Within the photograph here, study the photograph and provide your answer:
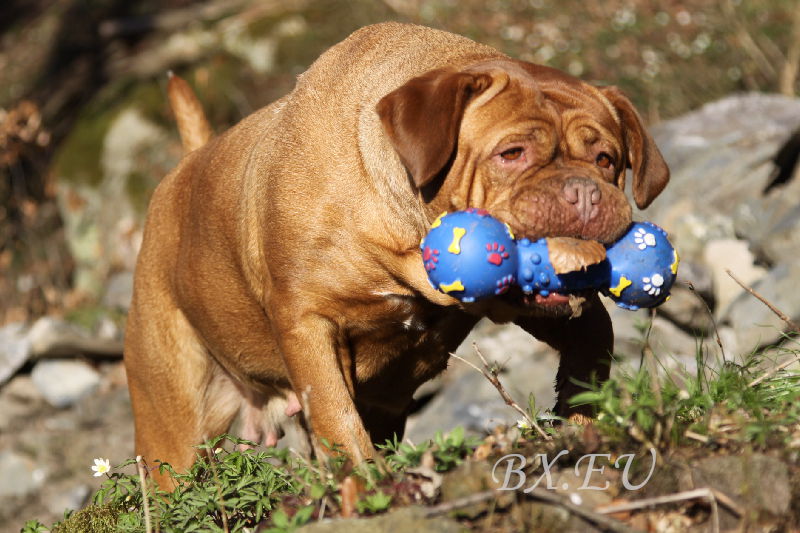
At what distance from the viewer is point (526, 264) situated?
3.32m

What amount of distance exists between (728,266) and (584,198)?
182 inches

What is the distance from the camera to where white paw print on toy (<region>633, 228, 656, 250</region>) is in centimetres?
344

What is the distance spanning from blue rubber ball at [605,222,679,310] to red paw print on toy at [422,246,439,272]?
0.61 m

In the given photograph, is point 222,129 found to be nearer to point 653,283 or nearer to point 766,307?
point 766,307

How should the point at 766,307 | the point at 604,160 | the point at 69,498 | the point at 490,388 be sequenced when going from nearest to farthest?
the point at 604,160 → the point at 766,307 → the point at 490,388 → the point at 69,498

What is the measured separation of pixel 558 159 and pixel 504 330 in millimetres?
4569

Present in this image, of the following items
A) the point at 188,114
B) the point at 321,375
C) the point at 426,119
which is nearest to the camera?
the point at 426,119

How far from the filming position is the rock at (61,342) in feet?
30.4

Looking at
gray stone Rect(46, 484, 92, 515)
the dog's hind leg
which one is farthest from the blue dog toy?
gray stone Rect(46, 484, 92, 515)

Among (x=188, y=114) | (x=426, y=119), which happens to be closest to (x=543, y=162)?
(x=426, y=119)

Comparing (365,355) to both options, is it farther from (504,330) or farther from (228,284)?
(504,330)

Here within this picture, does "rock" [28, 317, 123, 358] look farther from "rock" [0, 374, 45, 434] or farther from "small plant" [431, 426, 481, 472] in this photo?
"small plant" [431, 426, 481, 472]

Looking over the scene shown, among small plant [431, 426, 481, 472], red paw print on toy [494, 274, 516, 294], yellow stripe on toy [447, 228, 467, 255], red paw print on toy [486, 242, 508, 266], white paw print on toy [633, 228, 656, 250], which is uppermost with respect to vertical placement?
yellow stripe on toy [447, 228, 467, 255]

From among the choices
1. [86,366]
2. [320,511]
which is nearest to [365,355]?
[320,511]
